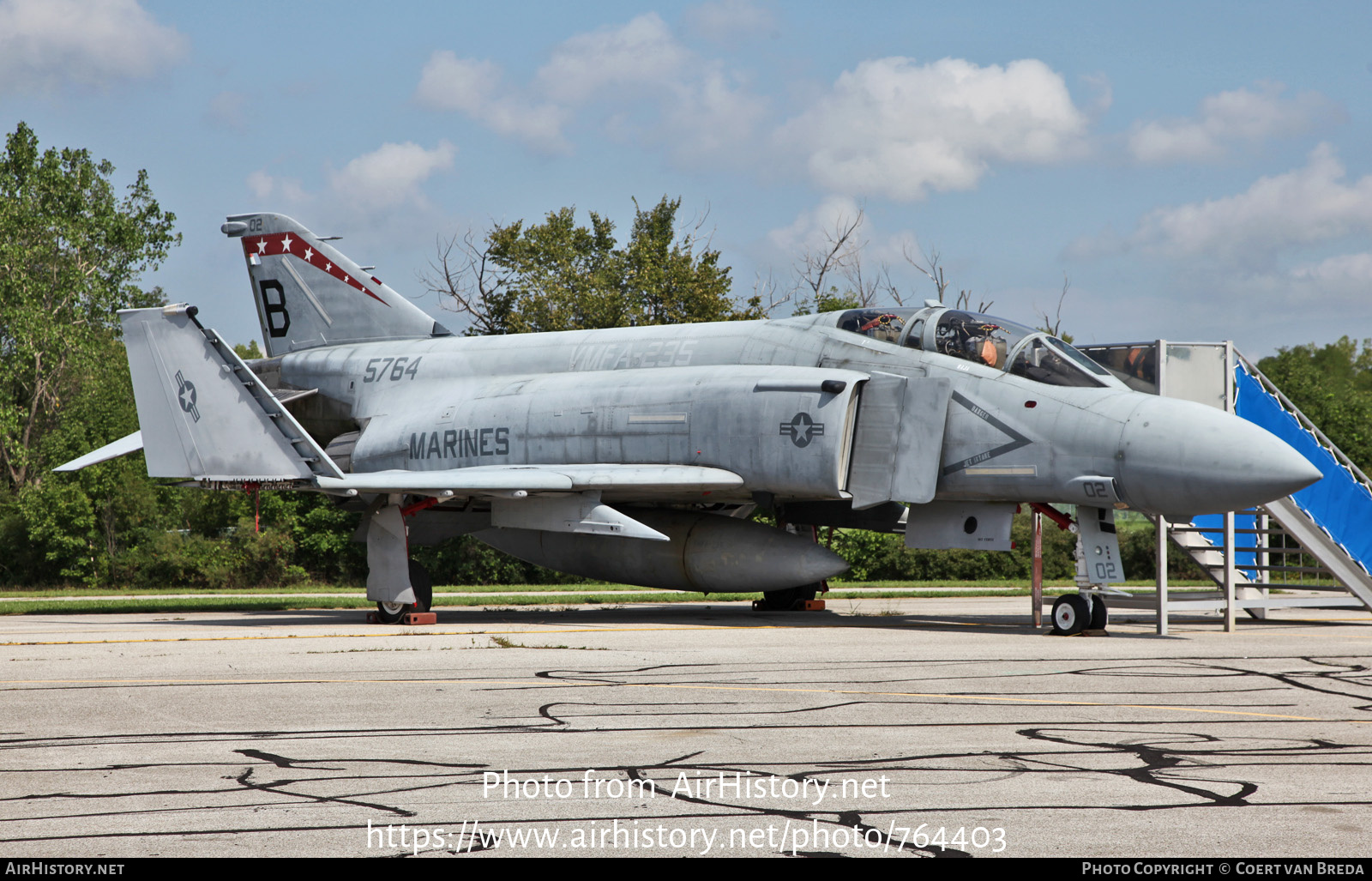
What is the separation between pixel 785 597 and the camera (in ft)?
63.0

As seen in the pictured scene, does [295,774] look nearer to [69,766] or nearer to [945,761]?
[69,766]

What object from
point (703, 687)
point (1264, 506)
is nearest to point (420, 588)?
point (703, 687)

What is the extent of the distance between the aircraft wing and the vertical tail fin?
6066 mm

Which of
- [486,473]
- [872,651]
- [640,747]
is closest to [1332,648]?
[872,651]

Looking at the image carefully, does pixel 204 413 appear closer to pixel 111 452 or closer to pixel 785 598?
pixel 111 452

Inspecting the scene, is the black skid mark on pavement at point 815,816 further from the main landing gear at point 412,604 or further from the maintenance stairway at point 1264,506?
the main landing gear at point 412,604

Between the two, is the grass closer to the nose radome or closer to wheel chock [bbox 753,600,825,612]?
wheel chock [bbox 753,600,825,612]

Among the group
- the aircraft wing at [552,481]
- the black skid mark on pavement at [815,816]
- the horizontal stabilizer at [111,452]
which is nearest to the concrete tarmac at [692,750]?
the black skid mark on pavement at [815,816]

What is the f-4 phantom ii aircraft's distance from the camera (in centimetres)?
1384

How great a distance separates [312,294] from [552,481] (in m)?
8.36

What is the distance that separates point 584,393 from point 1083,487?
22.8 feet

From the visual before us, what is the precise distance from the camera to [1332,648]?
12438 millimetres

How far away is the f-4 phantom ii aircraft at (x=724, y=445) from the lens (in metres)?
13.8

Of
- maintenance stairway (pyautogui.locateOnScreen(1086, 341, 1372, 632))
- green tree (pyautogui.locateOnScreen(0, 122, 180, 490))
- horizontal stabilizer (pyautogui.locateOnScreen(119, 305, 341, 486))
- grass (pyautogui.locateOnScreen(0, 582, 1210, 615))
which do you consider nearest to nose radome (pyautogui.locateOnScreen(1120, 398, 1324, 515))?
maintenance stairway (pyautogui.locateOnScreen(1086, 341, 1372, 632))
